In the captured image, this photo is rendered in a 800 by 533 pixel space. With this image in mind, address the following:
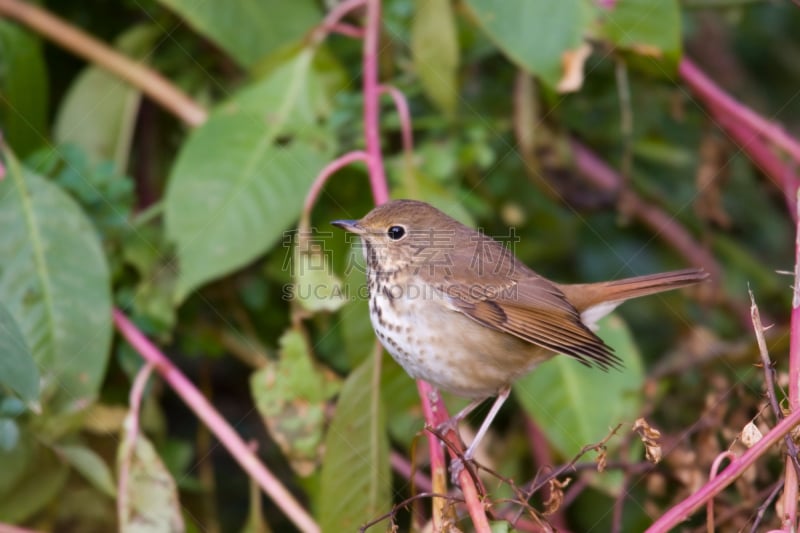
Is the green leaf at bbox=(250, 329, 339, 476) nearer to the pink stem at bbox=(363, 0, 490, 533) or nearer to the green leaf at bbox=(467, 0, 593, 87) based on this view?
the pink stem at bbox=(363, 0, 490, 533)

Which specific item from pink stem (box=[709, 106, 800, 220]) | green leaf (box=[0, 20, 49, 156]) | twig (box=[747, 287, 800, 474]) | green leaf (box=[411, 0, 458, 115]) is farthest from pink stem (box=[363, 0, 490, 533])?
pink stem (box=[709, 106, 800, 220])

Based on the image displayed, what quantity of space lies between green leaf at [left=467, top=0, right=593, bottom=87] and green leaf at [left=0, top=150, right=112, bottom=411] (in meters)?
1.60

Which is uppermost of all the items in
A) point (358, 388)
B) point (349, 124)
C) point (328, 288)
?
point (349, 124)

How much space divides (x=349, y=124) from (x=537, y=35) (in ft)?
2.67

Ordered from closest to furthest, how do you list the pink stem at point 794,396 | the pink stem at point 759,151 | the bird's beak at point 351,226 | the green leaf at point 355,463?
the pink stem at point 794,396, the green leaf at point 355,463, the bird's beak at point 351,226, the pink stem at point 759,151

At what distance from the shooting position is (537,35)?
12.0ft

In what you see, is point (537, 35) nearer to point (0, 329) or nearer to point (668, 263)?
point (668, 263)

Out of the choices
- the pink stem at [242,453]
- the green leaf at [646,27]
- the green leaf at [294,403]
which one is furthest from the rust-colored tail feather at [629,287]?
the pink stem at [242,453]

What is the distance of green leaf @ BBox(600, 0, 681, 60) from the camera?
12.0 ft

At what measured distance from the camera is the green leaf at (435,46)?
3830 mm

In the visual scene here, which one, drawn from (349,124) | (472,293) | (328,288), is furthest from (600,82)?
(328,288)

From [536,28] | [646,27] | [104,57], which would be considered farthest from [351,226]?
[104,57]

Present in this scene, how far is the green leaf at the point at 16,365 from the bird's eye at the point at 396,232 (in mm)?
1438

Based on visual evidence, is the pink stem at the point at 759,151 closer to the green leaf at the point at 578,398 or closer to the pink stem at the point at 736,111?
the pink stem at the point at 736,111
